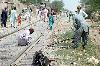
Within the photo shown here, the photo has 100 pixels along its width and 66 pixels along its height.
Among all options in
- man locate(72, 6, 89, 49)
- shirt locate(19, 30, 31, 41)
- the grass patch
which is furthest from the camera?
shirt locate(19, 30, 31, 41)

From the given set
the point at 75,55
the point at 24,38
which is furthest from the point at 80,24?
the point at 24,38

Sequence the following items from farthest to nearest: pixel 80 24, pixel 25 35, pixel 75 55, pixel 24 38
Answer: pixel 25 35 < pixel 24 38 < pixel 80 24 < pixel 75 55

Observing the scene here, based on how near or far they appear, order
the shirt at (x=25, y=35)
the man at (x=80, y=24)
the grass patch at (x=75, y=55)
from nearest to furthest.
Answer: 1. the grass patch at (x=75, y=55)
2. the man at (x=80, y=24)
3. the shirt at (x=25, y=35)

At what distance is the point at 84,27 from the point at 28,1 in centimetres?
A: 9655

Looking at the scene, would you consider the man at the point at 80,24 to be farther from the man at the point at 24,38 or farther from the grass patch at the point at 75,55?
the man at the point at 24,38

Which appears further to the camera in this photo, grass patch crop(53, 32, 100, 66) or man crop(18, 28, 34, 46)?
man crop(18, 28, 34, 46)

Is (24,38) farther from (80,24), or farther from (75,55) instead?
(75,55)

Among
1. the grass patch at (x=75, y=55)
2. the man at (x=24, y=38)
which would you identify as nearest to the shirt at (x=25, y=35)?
the man at (x=24, y=38)

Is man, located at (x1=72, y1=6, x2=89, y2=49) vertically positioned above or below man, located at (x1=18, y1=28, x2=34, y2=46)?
above

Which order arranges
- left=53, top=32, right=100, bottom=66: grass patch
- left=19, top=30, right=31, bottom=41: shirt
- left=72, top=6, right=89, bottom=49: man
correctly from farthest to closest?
1. left=19, top=30, right=31, bottom=41: shirt
2. left=72, top=6, right=89, bottom=49: man
3. left=53, top=32, right=100, bottom=66: grass patch

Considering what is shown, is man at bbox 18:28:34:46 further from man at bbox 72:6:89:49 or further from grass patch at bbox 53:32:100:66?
man at bbox 72:6:89:49

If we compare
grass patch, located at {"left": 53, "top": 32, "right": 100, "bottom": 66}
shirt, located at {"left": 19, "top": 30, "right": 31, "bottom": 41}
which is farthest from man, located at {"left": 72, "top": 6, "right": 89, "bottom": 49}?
shirt, located at {"left": 19, "top": 30, "right": 31, "bottom": 41}

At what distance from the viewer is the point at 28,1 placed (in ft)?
371

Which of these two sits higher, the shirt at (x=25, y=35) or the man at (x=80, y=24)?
the man at (x=80, y=24)
